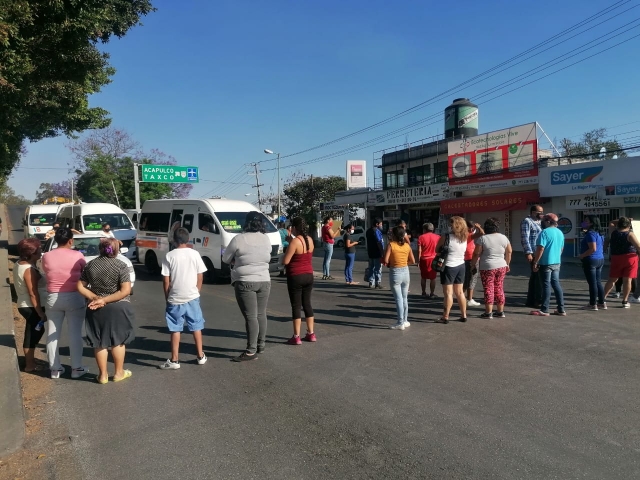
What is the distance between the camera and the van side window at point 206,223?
14.2 m

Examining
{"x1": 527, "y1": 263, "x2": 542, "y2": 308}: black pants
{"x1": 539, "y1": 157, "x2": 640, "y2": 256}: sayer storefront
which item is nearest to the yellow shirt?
{"x1": 527, "y1": 263, "x2": 542, "y2": 308}: black pants

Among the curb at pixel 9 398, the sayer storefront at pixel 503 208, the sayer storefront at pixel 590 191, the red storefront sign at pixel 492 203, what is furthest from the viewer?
the sayer storefront at pixel 503 208

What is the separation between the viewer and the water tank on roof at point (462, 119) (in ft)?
127

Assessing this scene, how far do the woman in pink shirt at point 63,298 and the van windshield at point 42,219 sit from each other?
74.3 ft

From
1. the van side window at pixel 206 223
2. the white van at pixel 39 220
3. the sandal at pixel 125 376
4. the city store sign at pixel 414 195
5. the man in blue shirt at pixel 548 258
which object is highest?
the city store sign at pixel 414 195

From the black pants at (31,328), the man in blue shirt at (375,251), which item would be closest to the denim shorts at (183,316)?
the black pants at (31,328)

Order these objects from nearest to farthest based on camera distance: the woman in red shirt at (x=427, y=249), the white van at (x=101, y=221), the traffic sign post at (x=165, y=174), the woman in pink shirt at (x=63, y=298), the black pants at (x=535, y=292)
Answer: the woman in pink shirt at (x=63, y=298), the black pants at (x=535, y=292), the woman in red shirt at (x=427, y=249), the white van at (x=101, y=221), the traffic sign post at (x=165, y=174)

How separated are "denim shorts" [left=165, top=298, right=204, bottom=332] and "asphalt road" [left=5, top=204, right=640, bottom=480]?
52 cm

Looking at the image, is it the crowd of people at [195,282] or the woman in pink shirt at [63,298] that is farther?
the woman in pink shirt at [63,298]

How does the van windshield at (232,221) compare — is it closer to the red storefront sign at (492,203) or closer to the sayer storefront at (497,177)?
the red storefront sign at (492,203)

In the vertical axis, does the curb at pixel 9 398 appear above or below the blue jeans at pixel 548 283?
below

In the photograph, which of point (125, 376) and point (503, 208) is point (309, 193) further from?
point (125, 376)

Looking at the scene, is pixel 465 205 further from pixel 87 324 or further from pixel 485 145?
pixel 87 324

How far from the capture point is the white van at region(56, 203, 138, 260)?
1959 centimetres
